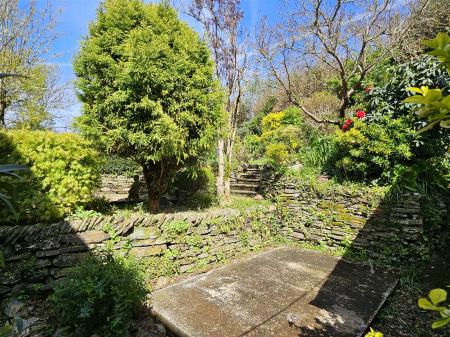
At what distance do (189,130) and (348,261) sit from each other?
4380 millimetres

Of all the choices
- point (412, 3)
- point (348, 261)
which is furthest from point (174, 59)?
point (412, 3)

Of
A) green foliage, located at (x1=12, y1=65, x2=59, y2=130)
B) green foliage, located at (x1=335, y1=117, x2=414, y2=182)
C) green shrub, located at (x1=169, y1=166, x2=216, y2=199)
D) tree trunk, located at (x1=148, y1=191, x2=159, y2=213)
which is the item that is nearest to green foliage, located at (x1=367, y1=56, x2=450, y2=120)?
green foliage, located at (x1=335, y1=117, x2=414, y2=182)

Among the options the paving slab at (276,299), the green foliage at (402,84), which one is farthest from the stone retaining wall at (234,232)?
the green foliage at (402,84)

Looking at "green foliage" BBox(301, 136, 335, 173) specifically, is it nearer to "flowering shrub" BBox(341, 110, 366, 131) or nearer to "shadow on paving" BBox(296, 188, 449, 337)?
"flowering shrub" BBox(341, 110, 366, 131)

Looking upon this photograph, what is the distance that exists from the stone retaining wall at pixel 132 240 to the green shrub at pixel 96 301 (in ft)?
2.18

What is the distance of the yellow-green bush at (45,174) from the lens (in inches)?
145

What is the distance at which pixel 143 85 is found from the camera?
4906mm

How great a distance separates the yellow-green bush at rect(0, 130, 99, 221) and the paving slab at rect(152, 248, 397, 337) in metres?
2.02

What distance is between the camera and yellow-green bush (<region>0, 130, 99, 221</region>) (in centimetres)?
369

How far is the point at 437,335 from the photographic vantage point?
3.39 metres

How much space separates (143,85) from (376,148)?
5.25 m

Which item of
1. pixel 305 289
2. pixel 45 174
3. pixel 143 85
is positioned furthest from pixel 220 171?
pixel 45 174

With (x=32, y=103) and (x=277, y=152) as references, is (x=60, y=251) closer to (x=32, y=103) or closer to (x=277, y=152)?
(x=277, y=152)

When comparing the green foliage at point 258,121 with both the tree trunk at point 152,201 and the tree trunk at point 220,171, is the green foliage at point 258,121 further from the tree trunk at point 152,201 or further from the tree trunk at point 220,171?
the tree trunk at point 152,201
